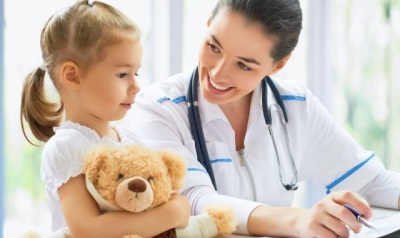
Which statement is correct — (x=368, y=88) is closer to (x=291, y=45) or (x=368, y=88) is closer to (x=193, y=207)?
(x=291, y=45)

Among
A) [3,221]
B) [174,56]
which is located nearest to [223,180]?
[3,221]

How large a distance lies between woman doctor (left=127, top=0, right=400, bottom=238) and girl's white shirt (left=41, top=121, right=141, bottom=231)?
317 millimetres

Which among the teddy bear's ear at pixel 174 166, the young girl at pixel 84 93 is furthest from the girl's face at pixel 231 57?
the teddy bear's ear at pixel 174 166

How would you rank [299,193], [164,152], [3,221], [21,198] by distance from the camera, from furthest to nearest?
[299,193]
[21,198]
[3,221]
[164,152]

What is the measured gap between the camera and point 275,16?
162 cm

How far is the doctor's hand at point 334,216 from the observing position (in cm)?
126

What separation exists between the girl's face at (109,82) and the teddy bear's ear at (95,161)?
5.5 inches

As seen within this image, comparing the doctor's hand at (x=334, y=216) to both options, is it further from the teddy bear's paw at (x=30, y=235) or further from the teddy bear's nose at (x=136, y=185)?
the teddy bear's paw at (x=30, y=235)

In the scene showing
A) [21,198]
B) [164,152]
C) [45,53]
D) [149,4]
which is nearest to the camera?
[164,152]

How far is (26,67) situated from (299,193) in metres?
1.52

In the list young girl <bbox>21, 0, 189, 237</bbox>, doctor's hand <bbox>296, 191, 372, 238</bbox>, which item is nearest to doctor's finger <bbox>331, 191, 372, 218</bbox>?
doctor's hand <bbox>296, 191, 372, 238</bbox>

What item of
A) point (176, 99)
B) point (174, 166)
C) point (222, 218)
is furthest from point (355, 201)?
point (176, 99)

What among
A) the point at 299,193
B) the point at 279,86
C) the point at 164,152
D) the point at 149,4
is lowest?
the point at 299,193

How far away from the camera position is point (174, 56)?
261cm
